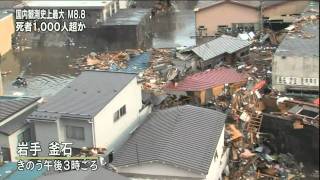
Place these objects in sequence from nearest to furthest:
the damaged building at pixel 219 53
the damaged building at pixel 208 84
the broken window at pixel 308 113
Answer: the broken window at pixel 308 113, the damaged building at pixel 208 84, the damaged building at pixel 219 53

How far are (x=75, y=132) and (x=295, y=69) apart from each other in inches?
151

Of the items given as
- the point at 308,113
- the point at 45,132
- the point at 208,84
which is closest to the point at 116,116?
the point at 45,132

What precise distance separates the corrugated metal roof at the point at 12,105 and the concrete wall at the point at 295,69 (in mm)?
3848

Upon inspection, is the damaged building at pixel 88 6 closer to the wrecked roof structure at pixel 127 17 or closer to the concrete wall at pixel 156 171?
the wrecked roof structure at pixel 127 17

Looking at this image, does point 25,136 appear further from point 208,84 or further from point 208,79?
point 208,79

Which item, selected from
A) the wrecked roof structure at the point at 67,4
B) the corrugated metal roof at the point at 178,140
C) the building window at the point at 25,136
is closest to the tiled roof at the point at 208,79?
the corrugated metal roof at the point at 178,140

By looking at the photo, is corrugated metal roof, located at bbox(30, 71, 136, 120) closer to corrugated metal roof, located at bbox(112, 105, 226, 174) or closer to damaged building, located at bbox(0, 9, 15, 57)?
corrugated metal roof, located at bbox(112, 105, 226, 174)

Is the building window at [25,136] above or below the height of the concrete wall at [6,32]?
below

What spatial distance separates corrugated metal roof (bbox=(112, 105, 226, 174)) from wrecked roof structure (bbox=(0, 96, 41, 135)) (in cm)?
147

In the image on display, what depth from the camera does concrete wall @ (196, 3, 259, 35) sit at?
14.7 m

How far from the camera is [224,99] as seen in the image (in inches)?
390

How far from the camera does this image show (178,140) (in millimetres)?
7398

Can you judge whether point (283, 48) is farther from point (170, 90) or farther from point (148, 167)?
point (148, 167)

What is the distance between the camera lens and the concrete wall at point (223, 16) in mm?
14664
